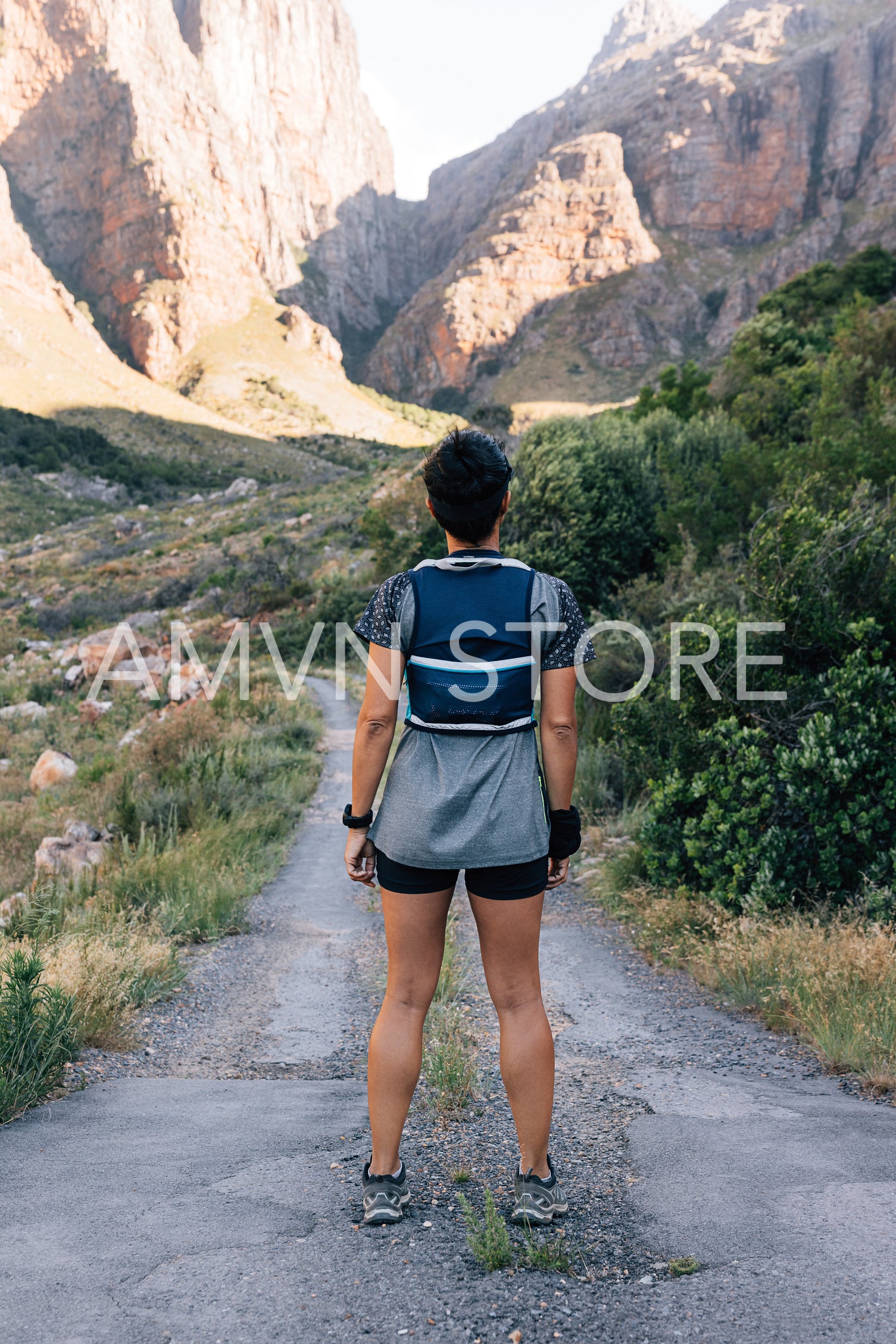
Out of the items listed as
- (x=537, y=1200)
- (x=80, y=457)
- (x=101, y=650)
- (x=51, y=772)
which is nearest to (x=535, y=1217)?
(x=537, y=1200)

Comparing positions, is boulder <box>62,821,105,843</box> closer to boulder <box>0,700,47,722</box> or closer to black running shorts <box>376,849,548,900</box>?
black running shorts <box>376,849,548,900</box>

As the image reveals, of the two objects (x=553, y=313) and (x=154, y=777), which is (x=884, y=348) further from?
(x=553, y=313)

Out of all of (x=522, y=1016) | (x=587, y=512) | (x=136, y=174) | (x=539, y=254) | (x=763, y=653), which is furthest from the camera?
(x=539, y=254)

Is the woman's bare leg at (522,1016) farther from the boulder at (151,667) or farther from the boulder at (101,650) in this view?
the boulder at (101,650)

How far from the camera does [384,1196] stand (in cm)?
222

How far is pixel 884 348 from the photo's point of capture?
49.1ft

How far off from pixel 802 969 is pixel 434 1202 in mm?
2346

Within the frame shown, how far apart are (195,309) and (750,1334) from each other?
8941 centimetres

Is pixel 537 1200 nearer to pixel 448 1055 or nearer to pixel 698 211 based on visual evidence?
pixel 448 1055

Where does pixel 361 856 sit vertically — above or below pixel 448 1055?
above

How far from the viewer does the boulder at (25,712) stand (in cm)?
1519

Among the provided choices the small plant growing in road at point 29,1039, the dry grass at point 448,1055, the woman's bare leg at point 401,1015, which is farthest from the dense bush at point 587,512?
the woman's bare leg at point 401,1015

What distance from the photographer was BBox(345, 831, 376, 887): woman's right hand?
234 cm

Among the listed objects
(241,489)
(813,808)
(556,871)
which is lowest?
(813,808)
